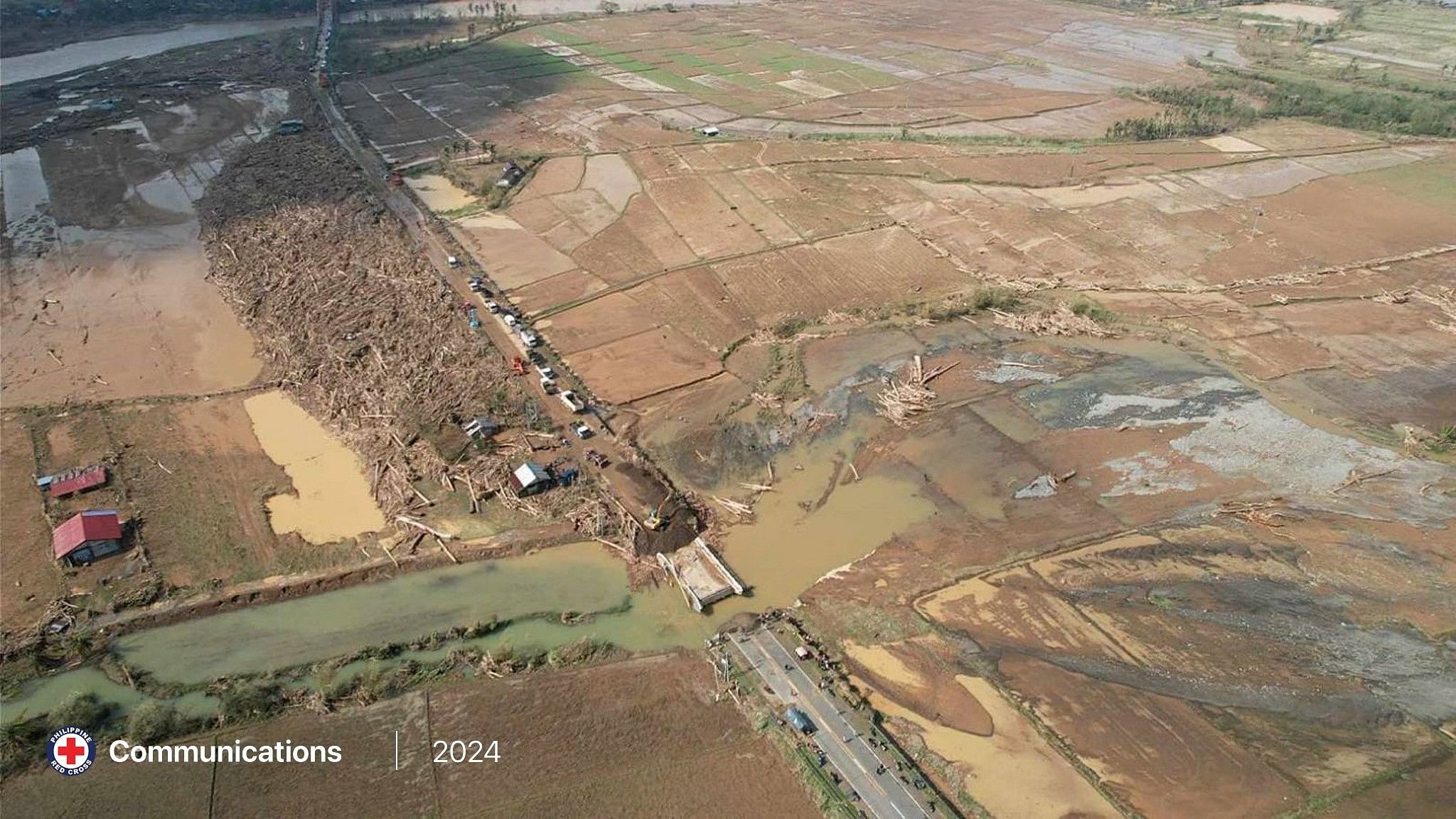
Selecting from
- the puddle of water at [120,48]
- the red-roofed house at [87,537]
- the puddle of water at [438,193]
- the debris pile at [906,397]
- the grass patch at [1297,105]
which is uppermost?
the puddle of water at [120,48]

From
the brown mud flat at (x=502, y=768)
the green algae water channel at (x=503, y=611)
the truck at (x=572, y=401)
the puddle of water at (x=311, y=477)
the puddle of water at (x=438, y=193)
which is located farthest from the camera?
the puddle of water at (x=438, y=193)

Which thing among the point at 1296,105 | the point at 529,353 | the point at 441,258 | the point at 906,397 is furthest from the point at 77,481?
the point at 1296,105

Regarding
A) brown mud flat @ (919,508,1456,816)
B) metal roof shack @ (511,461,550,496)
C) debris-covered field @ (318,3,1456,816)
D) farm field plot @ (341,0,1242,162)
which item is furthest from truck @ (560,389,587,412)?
farm field plot @ (341,0,1242,162)

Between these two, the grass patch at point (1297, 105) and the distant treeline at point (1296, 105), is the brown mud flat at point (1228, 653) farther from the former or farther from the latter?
the distant treeline at point (1296, 105)

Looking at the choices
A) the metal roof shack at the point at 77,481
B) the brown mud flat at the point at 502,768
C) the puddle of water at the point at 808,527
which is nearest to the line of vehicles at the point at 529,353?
the puddle of water at the point at 808,527

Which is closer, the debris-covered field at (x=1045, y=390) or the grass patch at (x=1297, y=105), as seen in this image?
the debris-covered field at (x=1045, y=390)

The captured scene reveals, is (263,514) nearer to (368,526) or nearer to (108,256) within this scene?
(368,526)

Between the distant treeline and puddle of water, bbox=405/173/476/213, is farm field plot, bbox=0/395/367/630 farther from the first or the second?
the distant treeline

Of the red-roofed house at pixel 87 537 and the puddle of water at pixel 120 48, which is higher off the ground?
the puddle of water at pixel 120 48
